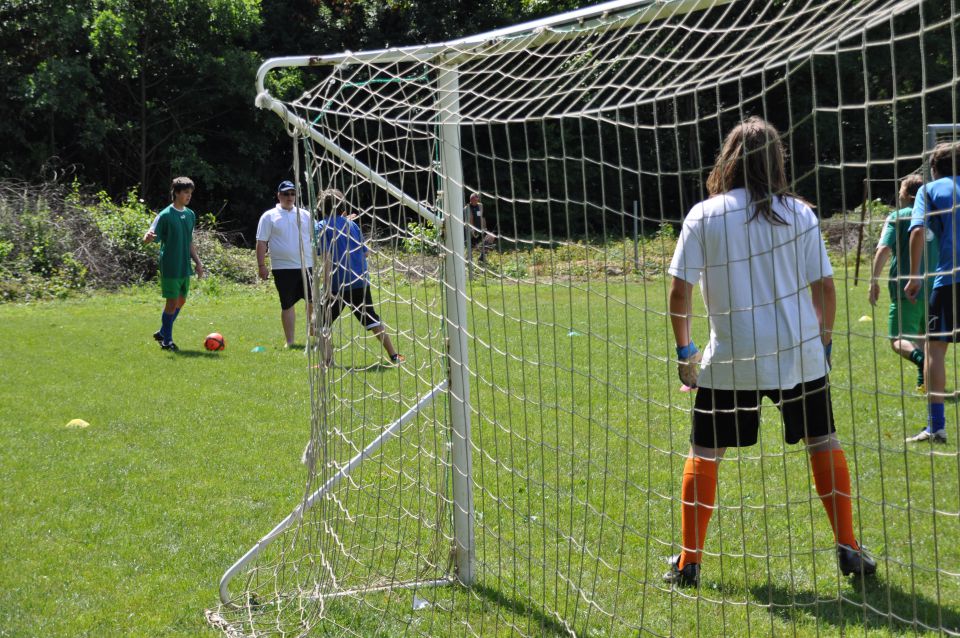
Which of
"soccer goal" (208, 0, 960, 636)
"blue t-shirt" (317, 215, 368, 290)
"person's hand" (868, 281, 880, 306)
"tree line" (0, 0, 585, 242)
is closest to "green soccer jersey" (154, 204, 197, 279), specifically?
"soccer goal" (208, 0, 960, 636)

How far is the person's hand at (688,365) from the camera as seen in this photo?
361 centimetres

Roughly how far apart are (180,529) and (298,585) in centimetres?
95

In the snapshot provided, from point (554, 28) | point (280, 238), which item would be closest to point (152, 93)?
point (280, 238)

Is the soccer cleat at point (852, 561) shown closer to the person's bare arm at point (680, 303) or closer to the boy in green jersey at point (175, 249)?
the person's bare arm at point (680, 303)

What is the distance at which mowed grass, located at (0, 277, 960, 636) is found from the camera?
143 inches

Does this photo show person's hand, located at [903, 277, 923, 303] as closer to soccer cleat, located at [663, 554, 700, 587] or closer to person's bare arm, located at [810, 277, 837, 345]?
person's bare arm, located at [810, 277, 837, 345]

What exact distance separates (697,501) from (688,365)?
50 cm

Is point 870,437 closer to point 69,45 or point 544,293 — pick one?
point 544,293

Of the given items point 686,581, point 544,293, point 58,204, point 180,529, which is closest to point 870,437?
point 686,581

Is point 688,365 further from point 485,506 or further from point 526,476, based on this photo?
point 485,506

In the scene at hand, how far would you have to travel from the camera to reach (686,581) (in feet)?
12.5

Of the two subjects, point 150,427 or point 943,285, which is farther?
point 150,427

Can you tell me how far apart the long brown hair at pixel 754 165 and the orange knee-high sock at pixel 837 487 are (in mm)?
902

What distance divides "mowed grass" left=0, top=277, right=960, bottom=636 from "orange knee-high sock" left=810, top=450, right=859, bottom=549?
0.14 metres
